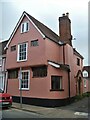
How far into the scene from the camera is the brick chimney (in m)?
22.0

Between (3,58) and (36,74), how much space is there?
765 centimetres

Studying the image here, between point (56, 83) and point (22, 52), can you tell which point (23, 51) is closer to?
point (22, 52)

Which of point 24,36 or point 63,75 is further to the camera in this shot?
point 24,36

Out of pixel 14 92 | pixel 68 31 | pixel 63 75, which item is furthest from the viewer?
Result: pixel 68 31

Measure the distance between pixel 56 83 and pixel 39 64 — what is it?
238 cm

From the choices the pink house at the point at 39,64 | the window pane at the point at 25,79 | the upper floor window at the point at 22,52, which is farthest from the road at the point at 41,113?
the upper floor window at the point at 22,52

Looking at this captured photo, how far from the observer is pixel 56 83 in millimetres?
18031

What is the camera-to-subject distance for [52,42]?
19.3 m

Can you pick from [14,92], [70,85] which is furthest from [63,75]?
[14,92]

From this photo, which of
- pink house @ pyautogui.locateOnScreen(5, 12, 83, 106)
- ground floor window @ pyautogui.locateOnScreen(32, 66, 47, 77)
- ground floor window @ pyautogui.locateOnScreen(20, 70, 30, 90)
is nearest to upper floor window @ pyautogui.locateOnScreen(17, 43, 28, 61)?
pink house @ pyautogui.locateOnScreen(5, 12, 83, 106)

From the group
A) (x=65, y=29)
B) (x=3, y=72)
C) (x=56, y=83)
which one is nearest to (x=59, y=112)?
(x=56, y=83)

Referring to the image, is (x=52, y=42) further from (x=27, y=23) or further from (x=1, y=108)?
(x=1, y=108)

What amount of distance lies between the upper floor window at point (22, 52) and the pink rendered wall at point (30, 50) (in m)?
0.43

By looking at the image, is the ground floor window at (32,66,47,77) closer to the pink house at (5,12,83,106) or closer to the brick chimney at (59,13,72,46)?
the pink house at (5,12,83,106)
